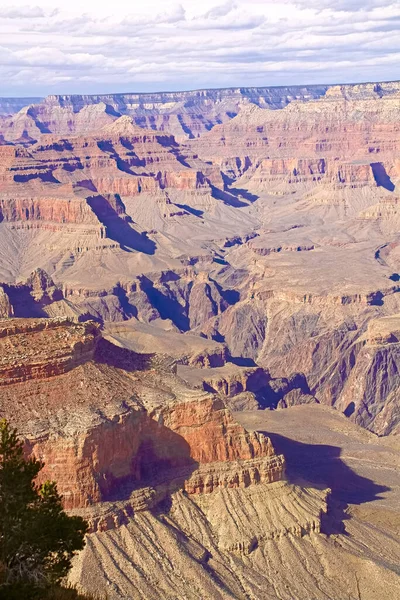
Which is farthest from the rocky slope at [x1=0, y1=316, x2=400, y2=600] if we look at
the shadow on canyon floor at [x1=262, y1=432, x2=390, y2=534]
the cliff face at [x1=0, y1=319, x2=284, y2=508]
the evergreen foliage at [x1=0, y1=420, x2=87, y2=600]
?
the evergreen foliage at [x1=0, y1=420, x2=87, y2=600]

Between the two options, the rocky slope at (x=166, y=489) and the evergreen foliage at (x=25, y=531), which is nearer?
the evergreen foliage at (x=25, y=531)

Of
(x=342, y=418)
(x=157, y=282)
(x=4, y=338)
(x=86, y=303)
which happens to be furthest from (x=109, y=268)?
(x=4, y=338)

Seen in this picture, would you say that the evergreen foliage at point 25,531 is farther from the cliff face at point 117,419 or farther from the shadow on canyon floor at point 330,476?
the shadow on canyon floor at point 330,476

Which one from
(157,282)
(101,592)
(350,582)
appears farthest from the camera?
(157,282)

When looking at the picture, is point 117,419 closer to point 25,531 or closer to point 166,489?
point 166,489

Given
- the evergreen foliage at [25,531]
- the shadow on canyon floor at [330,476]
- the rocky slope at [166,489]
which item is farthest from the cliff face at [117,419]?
the evergreen foliage at [25,531]

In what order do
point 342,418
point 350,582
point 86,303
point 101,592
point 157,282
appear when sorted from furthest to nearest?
point 157,282
point 86,303
point 342,418
point 350,582
point 101,592

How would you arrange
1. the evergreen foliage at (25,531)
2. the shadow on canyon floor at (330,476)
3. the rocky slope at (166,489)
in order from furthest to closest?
the shadow on canyon floor at (330,476)
the rocky slope at (166,489)
the evergreen foliage at (25,531)

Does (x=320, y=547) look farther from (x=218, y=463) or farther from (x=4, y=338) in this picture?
(x=4, y=338)

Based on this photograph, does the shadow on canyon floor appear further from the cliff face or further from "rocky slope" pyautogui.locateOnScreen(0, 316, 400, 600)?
the cliff face
